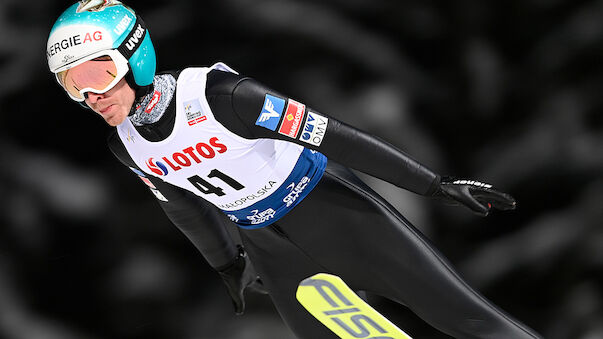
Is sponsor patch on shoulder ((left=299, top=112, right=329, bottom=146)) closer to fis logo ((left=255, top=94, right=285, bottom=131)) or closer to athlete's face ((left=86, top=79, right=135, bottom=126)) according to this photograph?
fis logo ((left=255, top=94, right=285, bottom=131))

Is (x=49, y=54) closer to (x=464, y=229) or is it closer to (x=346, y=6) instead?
(x=346, y=6)

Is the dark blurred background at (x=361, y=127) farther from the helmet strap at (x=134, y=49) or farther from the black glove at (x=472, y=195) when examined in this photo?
the black glove at (x=472, y=195)

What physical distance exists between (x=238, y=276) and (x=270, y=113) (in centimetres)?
73

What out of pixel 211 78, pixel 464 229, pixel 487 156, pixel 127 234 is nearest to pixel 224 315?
pixel 127 234

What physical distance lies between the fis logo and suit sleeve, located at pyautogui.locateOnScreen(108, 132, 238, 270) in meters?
0.41

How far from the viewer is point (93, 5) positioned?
1.92 meters

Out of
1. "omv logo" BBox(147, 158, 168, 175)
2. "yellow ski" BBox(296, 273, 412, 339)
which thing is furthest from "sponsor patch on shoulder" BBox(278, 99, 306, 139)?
"yellow ski" BBox(296, 273, 412, 339)

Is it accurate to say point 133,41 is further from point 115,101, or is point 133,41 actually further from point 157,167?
point 157,167

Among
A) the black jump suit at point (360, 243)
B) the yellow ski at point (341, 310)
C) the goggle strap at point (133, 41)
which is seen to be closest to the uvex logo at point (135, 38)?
the goggle strap at point (133, 41)

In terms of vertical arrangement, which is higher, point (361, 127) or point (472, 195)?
point (472, 195)

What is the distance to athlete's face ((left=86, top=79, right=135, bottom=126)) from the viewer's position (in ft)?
6.35

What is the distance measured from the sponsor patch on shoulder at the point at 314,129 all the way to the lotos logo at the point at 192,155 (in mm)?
196

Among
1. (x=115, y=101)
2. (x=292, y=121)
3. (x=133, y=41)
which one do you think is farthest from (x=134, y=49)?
(x=292, y=121)

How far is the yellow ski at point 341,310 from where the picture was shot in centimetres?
A: 218
